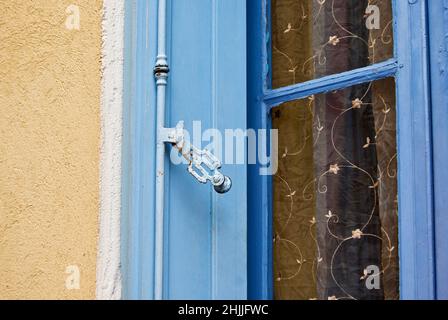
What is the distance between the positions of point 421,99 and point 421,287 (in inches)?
14.6

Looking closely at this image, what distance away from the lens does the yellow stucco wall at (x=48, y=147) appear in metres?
1.75

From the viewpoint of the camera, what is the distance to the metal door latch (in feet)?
5.46

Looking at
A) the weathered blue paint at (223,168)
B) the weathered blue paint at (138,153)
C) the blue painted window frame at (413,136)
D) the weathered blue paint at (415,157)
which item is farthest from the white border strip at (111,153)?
the weathered blue paint at (415,157)

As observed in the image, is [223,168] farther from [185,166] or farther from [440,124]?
[440,124]

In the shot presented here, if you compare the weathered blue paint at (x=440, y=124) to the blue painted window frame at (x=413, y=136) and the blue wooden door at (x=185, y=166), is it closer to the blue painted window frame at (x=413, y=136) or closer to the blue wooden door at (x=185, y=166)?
the blue painted window frame at (x=413, y=136)

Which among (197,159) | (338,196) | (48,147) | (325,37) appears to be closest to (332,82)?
(325,37)

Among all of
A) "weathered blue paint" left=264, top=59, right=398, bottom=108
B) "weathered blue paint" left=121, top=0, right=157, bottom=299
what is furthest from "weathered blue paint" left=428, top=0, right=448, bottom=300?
"weathered blue paint" left=121, top=0, right=157, bottom=299

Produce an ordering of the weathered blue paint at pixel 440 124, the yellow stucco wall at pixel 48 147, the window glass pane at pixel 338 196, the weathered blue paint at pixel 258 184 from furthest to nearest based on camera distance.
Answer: the weathered blue paint at pixel 258 184 → the yellow stucco wall at pixel 48 147 → the window glass pane at pixel 338 196 → the weathered blue paint at pixel 440 124

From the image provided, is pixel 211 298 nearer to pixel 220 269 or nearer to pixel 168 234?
pixel 220 269

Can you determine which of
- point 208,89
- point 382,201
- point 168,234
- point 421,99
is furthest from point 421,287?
point 208,89

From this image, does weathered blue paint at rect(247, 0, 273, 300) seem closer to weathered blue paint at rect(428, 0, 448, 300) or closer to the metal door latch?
the metal door latch

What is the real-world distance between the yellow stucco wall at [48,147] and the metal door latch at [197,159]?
7.5 inches

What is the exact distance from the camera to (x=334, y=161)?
5.75 feet

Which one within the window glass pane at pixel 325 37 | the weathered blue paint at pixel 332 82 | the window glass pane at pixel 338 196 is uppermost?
the window glass pane at pixel 325 37
